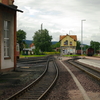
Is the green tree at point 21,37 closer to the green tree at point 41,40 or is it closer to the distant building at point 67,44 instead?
the green tree at point 41,40

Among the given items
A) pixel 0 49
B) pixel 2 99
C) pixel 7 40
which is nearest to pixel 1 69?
pixel 0 49

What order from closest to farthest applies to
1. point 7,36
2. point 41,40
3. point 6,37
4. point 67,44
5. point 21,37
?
point 6,37, point 7,36, point 21,37, point 67,44, point 41,40

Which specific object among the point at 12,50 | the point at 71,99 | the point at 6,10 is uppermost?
the point at 6,10

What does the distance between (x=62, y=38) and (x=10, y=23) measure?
69.0 metres

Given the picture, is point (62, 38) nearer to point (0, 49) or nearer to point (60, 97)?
point (0, 49)

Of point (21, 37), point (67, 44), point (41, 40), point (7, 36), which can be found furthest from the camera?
point (41, 40)

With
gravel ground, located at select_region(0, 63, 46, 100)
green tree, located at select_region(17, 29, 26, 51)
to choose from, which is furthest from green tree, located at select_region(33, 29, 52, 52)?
gravel ground, located at select_region(0, 63, 46, 100)

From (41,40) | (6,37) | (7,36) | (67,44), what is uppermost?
(41,40)

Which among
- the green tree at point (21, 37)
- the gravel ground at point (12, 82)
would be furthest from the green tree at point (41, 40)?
the gravel ground at point (12, 82)

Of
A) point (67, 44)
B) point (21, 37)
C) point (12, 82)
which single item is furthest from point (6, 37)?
point (67, 44)

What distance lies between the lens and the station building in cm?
1494

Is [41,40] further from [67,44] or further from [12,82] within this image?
[12,82]

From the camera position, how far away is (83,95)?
7820mm

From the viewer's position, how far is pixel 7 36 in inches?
651
